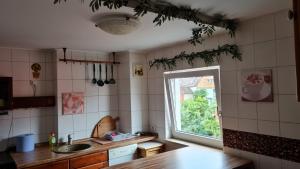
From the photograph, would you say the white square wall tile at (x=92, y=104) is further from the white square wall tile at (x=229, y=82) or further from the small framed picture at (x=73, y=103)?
the white square wall tile at (x=229, y=82)

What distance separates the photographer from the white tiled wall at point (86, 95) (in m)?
2.78

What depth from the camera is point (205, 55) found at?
2.31m

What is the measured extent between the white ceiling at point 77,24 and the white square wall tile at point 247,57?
0.89 feet

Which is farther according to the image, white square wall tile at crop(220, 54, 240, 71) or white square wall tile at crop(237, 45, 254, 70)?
white square wall tile at crop(220, 54, 240, 71)

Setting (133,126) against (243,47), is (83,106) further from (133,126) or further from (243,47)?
(243,47)

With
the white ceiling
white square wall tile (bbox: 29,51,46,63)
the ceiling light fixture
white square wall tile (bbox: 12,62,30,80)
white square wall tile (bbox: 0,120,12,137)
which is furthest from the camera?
white square wall tile (bbox: 29,51,46,63)

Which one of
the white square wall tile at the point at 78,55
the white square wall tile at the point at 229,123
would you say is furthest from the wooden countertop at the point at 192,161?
the white square wall tile at the point at 78,55

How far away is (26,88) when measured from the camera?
2.67 meters

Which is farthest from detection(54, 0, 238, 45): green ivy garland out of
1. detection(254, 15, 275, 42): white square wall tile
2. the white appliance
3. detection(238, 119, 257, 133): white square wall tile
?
the white appliance

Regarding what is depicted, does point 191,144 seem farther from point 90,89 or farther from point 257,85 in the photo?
point 90,89

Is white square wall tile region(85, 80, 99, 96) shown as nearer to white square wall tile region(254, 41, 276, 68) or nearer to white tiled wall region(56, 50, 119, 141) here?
white tiled wall region(56, 50, 119, 141)

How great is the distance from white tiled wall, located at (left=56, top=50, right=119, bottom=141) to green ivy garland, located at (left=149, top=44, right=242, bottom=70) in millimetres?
764

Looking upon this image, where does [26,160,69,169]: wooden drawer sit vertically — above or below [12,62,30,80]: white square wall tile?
below

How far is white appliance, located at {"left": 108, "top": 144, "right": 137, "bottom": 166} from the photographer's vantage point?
8.64 ft
